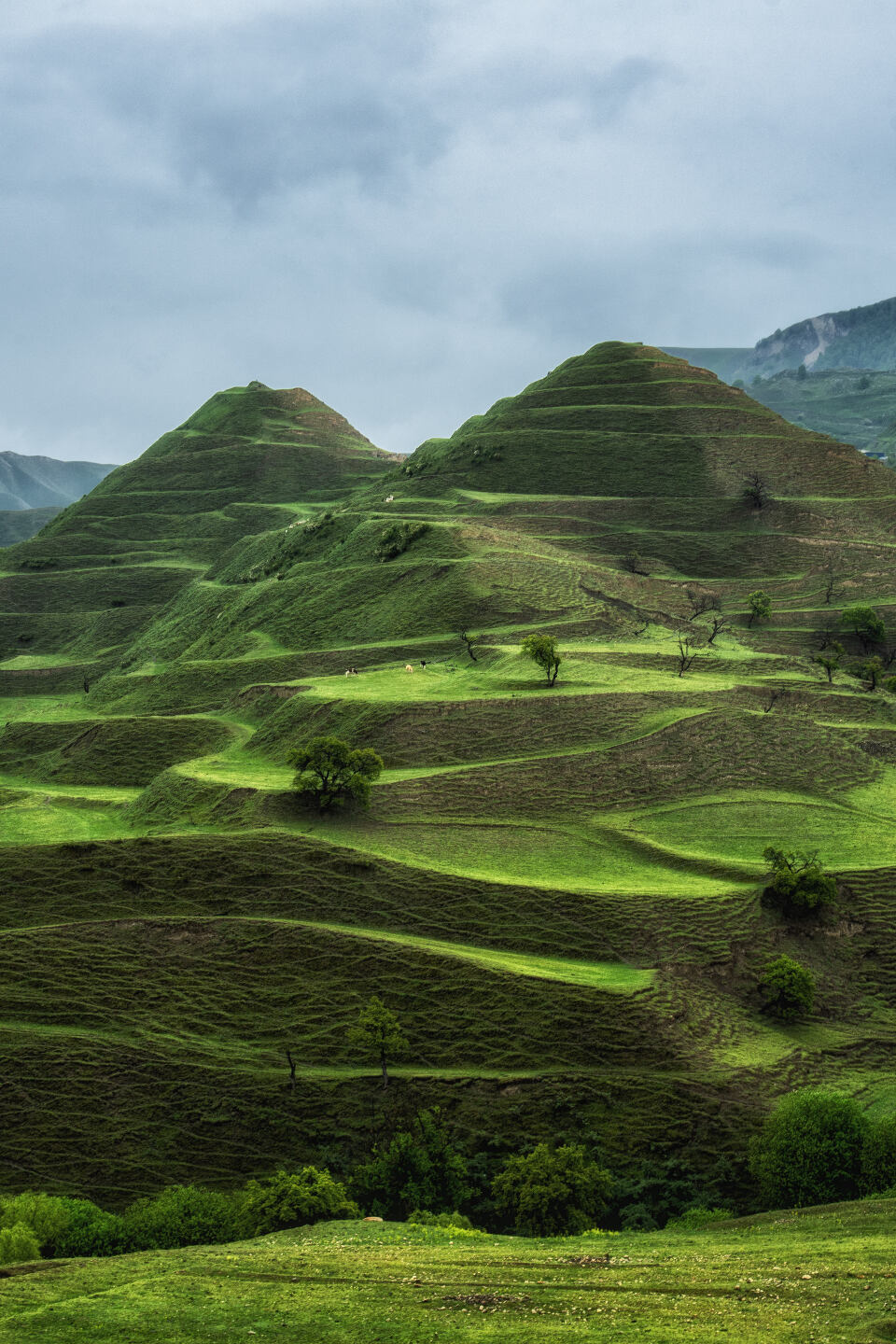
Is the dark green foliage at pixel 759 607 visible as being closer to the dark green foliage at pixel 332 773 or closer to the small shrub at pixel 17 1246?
the dark green foliage at pixel 332 773

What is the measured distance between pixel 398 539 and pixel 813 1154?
316ft

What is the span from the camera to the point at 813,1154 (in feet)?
139

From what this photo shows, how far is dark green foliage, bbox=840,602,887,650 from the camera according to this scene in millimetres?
118688

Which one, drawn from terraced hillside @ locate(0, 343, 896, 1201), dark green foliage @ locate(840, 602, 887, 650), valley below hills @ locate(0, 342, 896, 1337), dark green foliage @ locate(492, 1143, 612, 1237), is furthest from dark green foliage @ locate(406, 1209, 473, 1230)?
dark green foliage @ locate(840, 602, 887, 650)

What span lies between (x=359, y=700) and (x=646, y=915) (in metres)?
34.7

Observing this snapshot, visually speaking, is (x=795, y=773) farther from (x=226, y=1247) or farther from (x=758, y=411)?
(x=758, y=411)

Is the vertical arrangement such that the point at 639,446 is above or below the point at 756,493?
above

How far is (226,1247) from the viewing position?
34.1 m

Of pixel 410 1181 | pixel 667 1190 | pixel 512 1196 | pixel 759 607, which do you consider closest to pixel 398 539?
pixel 759 607

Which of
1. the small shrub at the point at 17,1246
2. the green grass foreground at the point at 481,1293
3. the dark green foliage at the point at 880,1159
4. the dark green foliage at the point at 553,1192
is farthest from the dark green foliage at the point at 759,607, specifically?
the small shrub at the point at 17,1246

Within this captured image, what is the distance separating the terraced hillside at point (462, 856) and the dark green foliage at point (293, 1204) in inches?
261

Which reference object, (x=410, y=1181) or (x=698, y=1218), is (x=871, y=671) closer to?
(x=698, y=1218)

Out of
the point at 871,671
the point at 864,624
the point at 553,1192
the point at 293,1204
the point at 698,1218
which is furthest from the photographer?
the point at 864,624

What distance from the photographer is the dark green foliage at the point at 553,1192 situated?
42.5 metres
